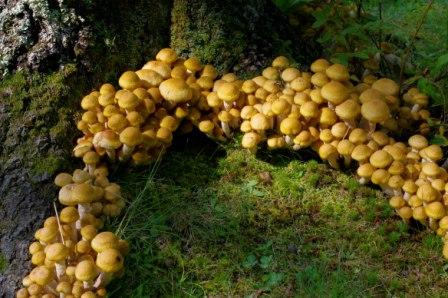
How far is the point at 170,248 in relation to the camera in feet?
10.8

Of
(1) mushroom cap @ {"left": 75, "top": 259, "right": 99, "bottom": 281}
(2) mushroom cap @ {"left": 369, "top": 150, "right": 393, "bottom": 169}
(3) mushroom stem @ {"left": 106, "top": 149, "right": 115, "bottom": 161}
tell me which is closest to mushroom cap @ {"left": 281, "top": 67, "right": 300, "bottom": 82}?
(2) mushroom cap @ {"left": 369, "top": 150, "right": 393, "bottom": 169}

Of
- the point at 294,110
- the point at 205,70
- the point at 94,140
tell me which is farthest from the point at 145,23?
the point at 294,110

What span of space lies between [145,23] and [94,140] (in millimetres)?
1136

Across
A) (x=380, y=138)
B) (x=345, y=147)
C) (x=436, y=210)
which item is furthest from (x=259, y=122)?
(x=436, y=210)

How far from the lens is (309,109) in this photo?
11.2ft

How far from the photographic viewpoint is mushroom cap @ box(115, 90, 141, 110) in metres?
3.38

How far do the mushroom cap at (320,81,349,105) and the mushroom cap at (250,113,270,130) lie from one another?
0.42m

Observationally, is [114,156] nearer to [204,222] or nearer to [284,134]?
[204,222]

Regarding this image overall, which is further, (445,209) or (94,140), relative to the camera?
(94,140)

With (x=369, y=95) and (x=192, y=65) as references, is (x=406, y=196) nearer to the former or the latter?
(x=369, y=95)

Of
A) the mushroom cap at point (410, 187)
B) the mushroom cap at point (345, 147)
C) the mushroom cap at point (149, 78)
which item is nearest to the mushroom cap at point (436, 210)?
the mushroom cap at point (410, 187)

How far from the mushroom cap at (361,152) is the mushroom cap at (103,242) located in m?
1.59

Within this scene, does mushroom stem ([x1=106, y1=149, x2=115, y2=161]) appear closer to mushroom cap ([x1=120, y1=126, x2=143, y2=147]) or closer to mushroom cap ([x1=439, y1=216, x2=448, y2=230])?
mushroom cap ([x1=120, y1=126, x2=143, y2=147])

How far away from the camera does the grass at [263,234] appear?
313cm
